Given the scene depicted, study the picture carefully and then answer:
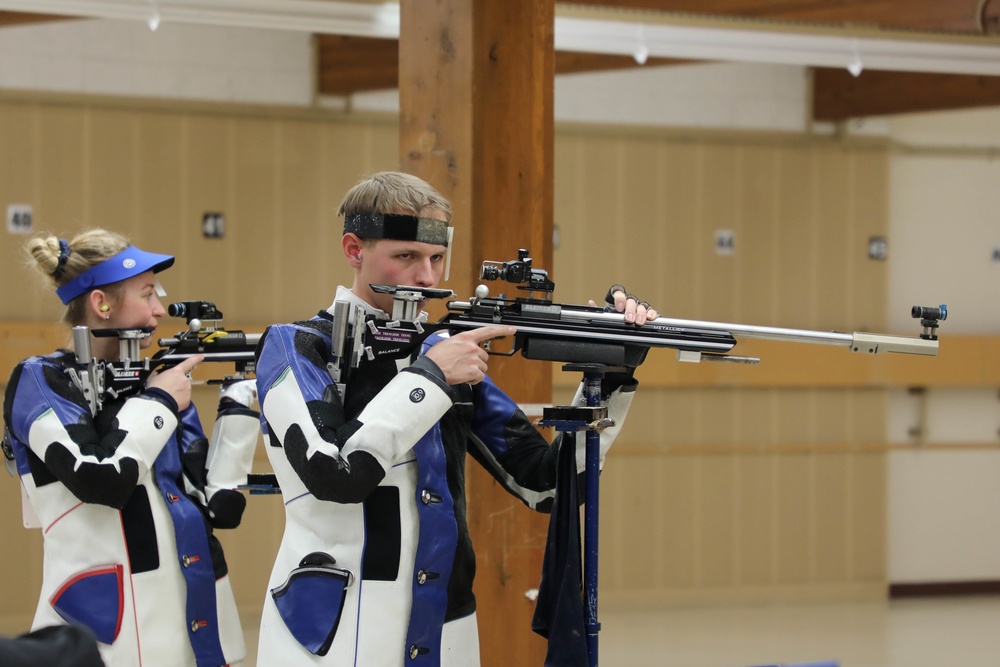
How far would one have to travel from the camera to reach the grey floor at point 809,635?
530 cm

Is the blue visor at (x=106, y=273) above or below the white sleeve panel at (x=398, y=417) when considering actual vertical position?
above

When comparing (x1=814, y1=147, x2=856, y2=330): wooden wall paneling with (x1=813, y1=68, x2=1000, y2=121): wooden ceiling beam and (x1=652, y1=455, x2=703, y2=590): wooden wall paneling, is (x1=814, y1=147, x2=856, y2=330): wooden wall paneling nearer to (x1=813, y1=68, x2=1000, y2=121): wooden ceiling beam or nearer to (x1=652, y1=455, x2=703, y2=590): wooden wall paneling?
(x1=813, y1=68, x2=1000, y2=121): wooden ceiling beam

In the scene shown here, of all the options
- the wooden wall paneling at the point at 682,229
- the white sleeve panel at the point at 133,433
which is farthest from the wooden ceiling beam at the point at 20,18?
the wooden wall paneling at the point at 682,229

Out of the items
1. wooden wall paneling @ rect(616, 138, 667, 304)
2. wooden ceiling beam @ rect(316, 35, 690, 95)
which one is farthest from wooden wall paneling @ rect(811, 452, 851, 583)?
wooden ceiling beam @ rect(316, 35, 690, 95)

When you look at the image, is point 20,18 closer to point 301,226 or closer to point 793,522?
point 301,226

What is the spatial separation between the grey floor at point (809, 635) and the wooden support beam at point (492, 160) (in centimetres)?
240

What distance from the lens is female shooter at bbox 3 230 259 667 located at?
2387 mm

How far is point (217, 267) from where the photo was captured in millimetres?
5707

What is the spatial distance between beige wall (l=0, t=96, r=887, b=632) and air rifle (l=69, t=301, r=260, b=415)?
2.74 meters

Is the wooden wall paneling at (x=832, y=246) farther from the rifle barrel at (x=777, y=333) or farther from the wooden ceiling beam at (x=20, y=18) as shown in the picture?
the rifle barrel at (x=777, y=333)

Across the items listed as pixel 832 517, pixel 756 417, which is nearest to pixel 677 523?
pixel 756 417

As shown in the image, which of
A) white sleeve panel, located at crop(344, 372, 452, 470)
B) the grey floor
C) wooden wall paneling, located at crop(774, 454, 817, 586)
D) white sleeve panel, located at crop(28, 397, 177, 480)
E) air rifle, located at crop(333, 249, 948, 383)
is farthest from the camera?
wooden wall paneling, located at crop(774, 454, 817, 586)

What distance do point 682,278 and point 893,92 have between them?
4.93 feet

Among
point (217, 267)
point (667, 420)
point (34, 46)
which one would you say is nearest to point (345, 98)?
point (217, 267)
